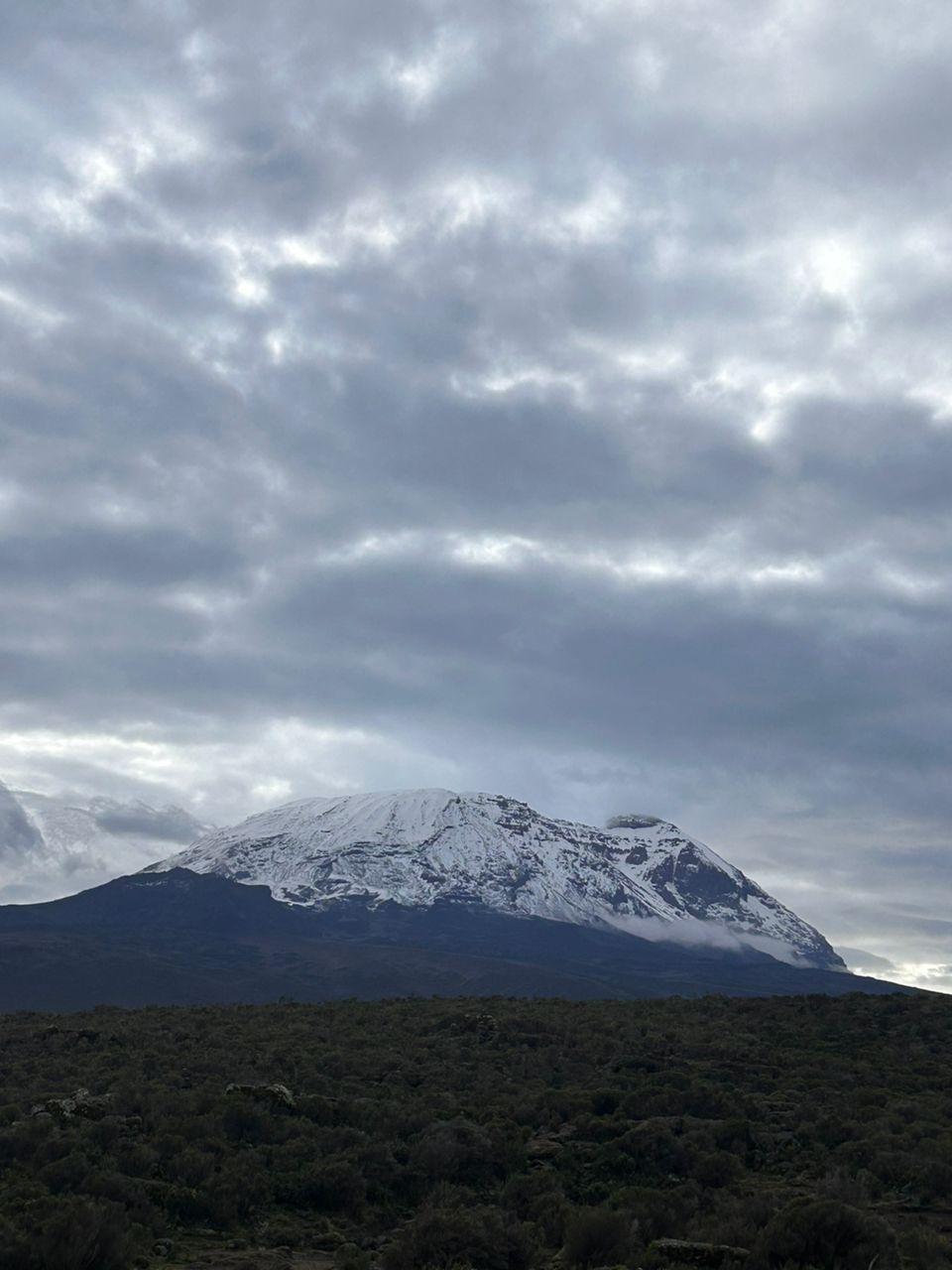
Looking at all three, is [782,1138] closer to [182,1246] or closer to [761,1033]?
[182,1246]

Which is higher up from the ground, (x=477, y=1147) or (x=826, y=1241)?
(x=826, y=1241)

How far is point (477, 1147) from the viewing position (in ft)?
87.4

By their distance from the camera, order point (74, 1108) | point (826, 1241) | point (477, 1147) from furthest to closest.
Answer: point (74, 1108) → point (477, 1147) → point (826, 1241)

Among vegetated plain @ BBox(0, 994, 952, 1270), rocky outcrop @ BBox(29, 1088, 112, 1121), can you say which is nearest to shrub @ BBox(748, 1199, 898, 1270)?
vegetated plain @ BBox(0, 994, 952, 1270)

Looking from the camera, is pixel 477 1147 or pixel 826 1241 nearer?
pixel 826 1241

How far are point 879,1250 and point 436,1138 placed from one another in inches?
447

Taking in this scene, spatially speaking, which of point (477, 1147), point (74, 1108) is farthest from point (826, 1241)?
point (74, 1108)

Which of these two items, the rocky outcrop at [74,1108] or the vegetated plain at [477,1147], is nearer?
the vegetated plain at [477,1147]

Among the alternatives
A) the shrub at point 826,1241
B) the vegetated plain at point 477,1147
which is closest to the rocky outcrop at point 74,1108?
the vegetated plain at point 477,1147

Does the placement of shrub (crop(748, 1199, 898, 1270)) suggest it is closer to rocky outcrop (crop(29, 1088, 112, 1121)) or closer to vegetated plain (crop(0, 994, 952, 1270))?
vegetated plain (crop(0, 994, 952, 1270))

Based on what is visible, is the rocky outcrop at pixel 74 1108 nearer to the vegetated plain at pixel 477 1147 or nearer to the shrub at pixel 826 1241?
the vegetated plain at pixel 477 1147

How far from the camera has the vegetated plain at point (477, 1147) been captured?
19297 millimetres

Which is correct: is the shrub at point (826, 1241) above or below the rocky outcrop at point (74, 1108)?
Answer: above

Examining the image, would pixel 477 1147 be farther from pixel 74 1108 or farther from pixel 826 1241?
pixel 826 1241
